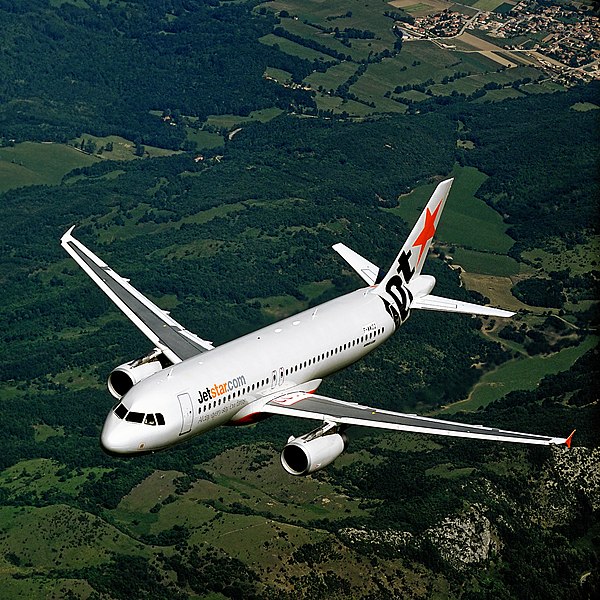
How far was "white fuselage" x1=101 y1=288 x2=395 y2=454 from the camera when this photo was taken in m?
89.2

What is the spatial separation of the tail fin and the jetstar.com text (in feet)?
84.5

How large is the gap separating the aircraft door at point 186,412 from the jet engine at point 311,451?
7190 mm

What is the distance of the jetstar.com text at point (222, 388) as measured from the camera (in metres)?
92.2

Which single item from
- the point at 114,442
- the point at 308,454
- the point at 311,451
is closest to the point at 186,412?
the point at 114,442

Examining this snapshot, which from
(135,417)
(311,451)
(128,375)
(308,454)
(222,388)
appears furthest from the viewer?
(128,375)

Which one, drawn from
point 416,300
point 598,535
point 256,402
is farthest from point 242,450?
point 256,402

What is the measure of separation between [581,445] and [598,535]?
1361 cm

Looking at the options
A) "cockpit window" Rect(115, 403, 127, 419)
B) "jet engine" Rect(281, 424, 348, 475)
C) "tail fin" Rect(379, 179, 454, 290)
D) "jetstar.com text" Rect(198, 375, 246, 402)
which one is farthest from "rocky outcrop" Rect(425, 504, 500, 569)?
"cockpit window" Rect(115, 403, 127, 419)

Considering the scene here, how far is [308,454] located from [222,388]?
781cm

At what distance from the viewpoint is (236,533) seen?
162 m

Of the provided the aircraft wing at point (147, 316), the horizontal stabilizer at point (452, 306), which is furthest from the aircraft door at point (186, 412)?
the horizontal stabilizer at point (452, 306)

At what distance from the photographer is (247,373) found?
95938 millimetres

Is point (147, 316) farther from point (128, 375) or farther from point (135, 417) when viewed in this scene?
point (135, 417)

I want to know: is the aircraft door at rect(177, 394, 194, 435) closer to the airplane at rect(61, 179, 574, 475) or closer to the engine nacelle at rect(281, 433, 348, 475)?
the airplane at rect(61, 179, 574, 475)
